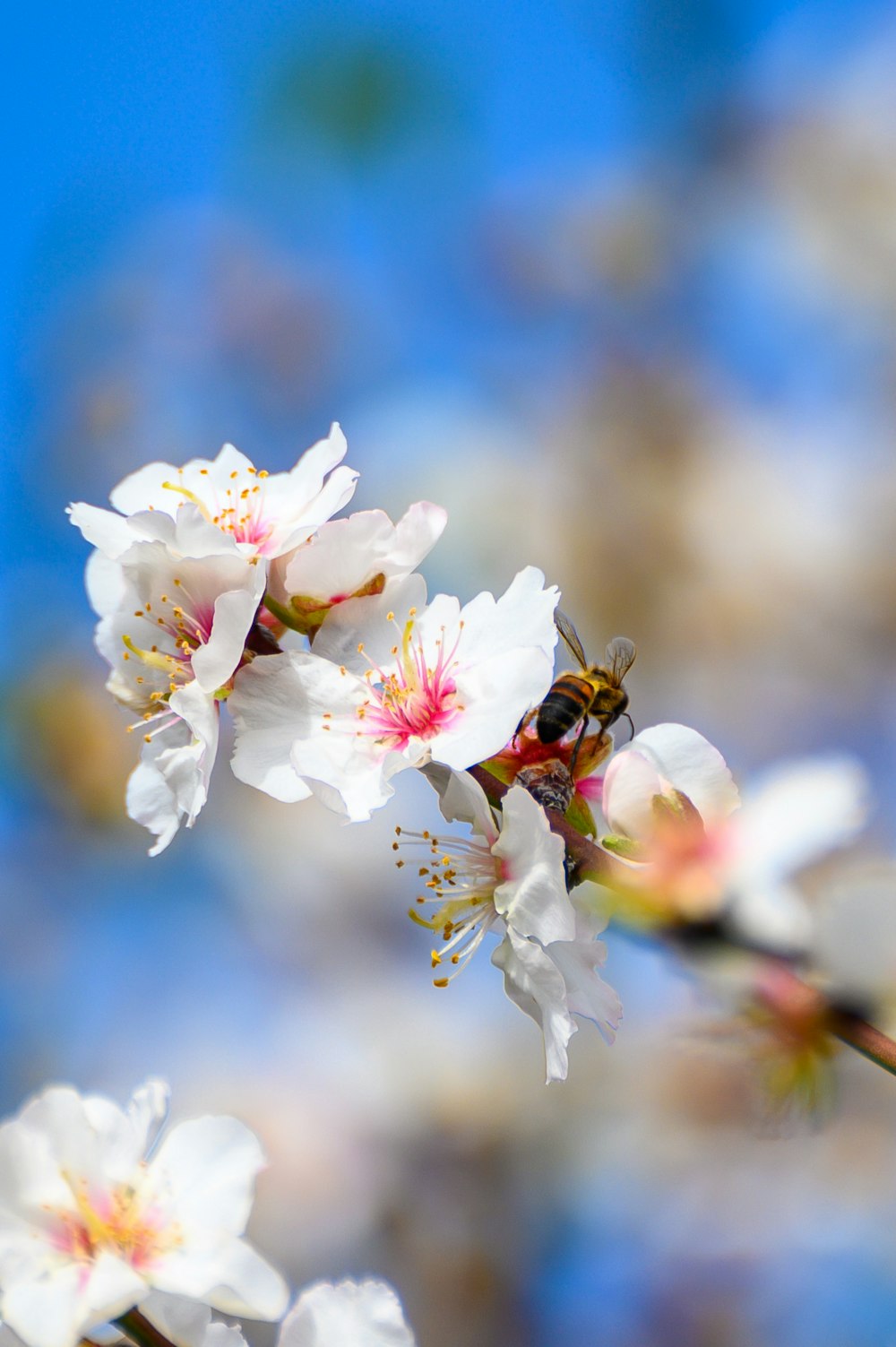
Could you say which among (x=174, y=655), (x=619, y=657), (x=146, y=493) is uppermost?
(x=619, y=657)

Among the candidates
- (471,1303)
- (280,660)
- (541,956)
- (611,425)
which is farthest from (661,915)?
(611,425)

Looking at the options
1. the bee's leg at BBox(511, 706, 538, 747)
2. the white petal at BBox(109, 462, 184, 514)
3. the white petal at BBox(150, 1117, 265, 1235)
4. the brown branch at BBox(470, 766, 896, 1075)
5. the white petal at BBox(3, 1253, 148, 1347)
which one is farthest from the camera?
the white petal at BBox(109, 462, 184, 514)

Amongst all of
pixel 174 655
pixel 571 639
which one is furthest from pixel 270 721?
pixel 571 639

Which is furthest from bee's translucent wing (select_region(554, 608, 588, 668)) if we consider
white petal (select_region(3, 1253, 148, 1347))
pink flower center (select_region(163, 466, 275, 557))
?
white petal (select_region(3, 1253, 148, 1347))

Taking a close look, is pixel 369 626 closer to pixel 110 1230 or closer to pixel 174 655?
pixel 174 655

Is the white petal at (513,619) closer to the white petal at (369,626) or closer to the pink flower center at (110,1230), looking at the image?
the white petal at (369,626)

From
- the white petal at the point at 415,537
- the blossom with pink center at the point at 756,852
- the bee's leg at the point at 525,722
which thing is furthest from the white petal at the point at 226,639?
the blossom with pink center at the point at 756,852

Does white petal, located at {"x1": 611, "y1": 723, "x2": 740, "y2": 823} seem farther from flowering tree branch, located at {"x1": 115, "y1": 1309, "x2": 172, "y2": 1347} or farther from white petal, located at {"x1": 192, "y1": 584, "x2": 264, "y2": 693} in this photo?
flowering tree branch, located at {"x1": 115, "y1": 1309, "x2": 172, "y2": 1347}

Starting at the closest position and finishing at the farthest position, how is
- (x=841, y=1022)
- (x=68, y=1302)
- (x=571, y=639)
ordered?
(x=841, y=1022), (x=68, y=1302), (x=571, y=639)
